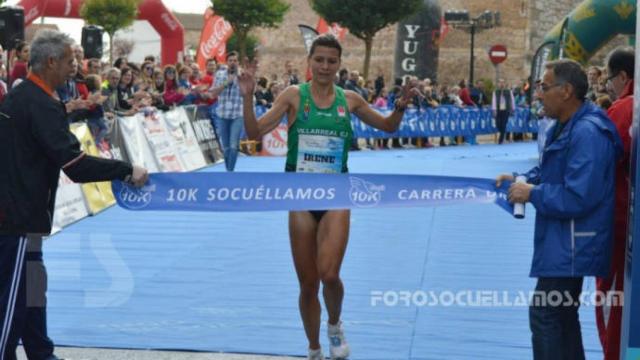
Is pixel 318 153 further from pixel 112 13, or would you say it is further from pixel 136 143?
Answer: pixel 112 13

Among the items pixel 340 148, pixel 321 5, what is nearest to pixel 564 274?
pixel 340 148

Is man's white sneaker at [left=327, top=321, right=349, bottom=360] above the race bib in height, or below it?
below

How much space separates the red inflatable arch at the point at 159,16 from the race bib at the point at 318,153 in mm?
29404

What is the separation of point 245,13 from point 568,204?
44821mm

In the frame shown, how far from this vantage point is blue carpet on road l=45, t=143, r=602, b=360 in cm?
745

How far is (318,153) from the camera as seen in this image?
271 inches

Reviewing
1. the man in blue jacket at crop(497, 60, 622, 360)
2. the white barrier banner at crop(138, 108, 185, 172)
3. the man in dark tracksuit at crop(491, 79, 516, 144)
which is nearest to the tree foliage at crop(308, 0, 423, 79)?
the man in dark tracksuit at crop(491, 79, 516, 144)

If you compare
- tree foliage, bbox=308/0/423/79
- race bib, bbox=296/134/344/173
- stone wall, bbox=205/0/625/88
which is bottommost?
stone wall, bbox=205/0/625/88

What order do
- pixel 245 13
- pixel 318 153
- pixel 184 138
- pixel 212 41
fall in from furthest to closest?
pixel 245 13 → pixel 212 41 → pixel 184 138 → pixel 318 153

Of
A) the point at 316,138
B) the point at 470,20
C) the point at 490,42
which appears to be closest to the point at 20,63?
the point at 316,138

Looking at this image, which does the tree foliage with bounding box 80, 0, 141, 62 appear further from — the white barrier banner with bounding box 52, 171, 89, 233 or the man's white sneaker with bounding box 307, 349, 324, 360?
the man's white sneaker with bounding box 307, 349, 324, 360

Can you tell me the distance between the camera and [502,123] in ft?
116

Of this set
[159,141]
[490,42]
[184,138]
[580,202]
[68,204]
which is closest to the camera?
[580,202]

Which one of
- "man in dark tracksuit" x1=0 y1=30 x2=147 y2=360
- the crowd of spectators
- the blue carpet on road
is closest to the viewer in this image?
"man in dark tracksuit" x1=0 y1=30 x2=147 y2=360
